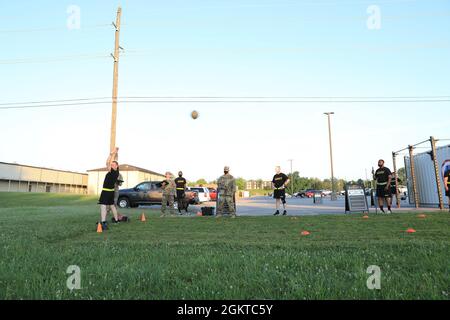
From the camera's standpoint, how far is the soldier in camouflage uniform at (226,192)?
11.4 metres

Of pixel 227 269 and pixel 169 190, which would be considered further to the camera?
pixel 169 190

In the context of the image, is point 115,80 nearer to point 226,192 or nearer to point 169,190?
point 169,190

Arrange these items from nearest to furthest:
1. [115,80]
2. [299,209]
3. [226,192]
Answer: [226,192], [115,80], [299,209]

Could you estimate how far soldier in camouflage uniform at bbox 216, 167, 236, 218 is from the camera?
11438 mm

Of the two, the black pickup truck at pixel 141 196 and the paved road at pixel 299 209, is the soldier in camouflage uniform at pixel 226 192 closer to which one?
the paved road at pixel 299 209

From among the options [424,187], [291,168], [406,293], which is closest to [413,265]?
[406,293]

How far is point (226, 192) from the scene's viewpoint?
38.0 ft

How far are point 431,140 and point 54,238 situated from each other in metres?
13.9

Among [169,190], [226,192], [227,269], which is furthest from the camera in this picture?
[169,190]

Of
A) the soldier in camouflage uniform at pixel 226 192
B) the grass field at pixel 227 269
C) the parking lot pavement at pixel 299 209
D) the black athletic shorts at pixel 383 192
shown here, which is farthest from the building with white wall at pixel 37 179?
the grass field at pixel 227 269

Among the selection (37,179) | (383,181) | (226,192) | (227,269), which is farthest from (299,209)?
(37,179)
